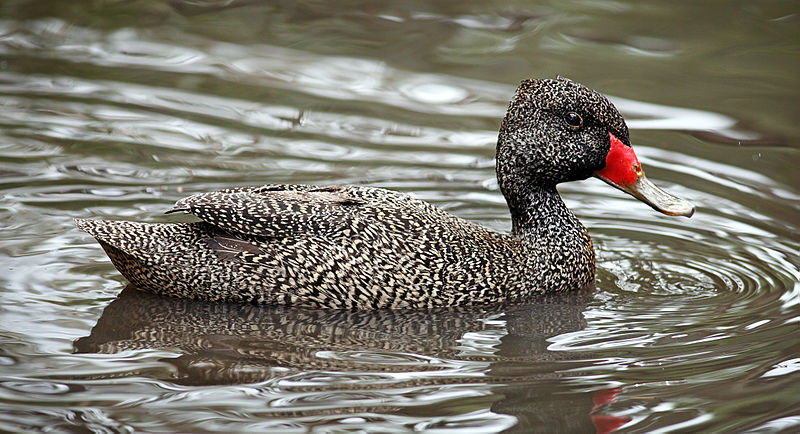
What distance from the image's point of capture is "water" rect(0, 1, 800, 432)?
19.9 ft

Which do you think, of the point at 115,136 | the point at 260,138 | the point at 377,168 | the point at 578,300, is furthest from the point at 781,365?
the point at 115,136

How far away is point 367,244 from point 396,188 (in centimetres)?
245

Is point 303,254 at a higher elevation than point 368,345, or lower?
higher

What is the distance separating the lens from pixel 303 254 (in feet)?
23.8

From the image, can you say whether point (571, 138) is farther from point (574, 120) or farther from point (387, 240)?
point (387, 240)

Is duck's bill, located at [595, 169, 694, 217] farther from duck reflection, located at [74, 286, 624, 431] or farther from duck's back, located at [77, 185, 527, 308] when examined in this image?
duck's back, located at [77, 185, 527, 308]

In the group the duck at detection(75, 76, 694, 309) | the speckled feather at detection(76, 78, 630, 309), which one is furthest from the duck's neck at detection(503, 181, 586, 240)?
the speckled feather at detection(76, 78, 630, 309)

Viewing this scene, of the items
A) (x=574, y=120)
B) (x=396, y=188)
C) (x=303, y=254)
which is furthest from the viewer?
(x=396, y=188)

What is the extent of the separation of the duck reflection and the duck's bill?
2.40 ft

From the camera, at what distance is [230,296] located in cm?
739

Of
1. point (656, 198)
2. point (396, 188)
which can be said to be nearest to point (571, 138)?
point (656, 198)

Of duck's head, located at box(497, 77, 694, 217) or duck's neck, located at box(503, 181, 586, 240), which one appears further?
duck's neck, located at box(503, 181, 586, 240)

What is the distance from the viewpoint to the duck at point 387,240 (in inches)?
287

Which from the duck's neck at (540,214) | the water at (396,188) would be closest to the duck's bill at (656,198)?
the duck's neck at (540,214)
